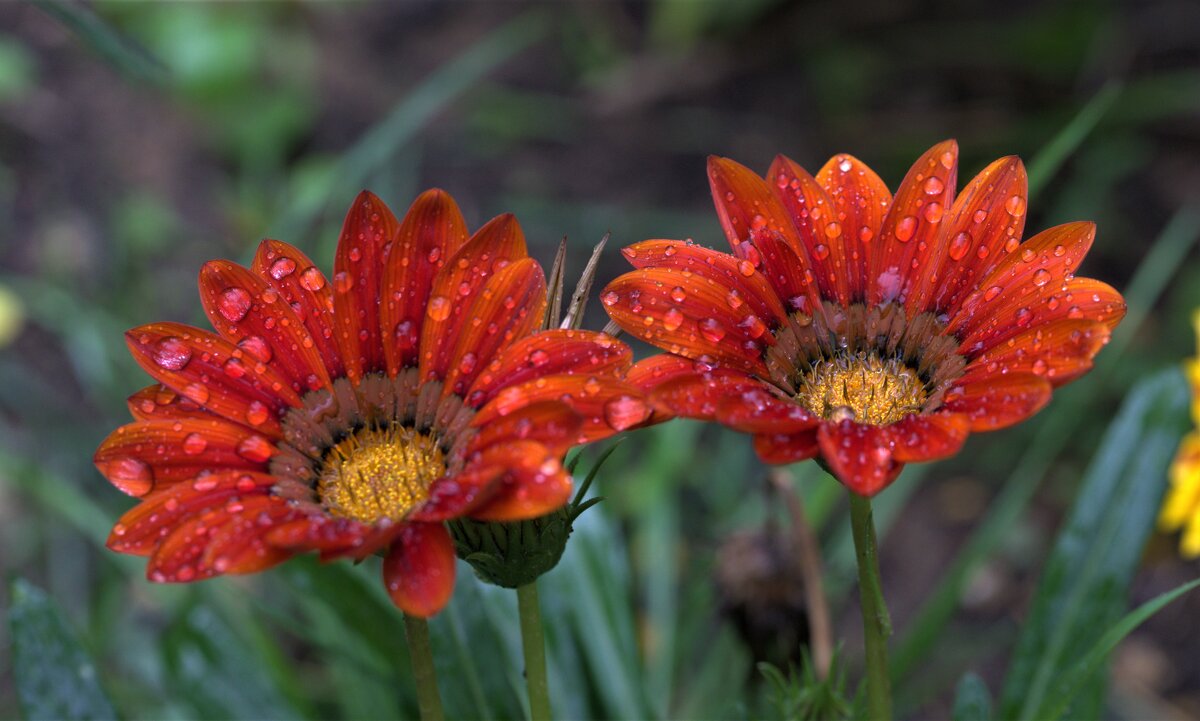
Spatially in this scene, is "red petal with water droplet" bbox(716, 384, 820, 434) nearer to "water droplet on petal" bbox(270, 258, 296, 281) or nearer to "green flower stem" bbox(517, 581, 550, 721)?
"green flower stem" bbox(517, 581, 550, 721)

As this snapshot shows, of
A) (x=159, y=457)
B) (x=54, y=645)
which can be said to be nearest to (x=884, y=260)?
(x=159, y=457)

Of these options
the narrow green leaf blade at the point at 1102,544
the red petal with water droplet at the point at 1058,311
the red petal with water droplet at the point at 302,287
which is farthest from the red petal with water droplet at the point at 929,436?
the narrow green leaf blade at the point at 1102,544

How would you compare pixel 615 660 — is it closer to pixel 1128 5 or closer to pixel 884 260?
pixel 884 260

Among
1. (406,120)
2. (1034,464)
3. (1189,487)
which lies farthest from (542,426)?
(406,120)

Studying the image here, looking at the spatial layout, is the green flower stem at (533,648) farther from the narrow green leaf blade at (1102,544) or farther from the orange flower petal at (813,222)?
the narrow green leaf blade at (1102,544)

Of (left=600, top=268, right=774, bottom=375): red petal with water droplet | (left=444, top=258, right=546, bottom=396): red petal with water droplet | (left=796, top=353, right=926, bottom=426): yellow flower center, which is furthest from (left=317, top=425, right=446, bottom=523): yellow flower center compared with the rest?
(left=796, top=353, right=926, bottom=426): yellow flower center

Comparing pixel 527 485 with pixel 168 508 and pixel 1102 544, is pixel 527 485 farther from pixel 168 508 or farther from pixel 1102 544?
pixel 1102 544

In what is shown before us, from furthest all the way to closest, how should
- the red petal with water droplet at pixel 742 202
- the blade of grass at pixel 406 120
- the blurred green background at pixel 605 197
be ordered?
the blade of grass at pixel 406 120 < the blurred green background at pixel 605 197 < the red petal with water droplet at pixel 742 202
